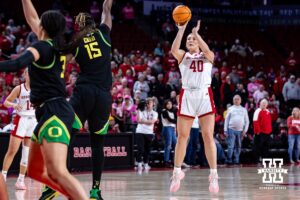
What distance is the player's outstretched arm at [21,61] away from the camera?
23.8 feet

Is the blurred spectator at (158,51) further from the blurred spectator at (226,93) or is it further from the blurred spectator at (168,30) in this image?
the blurred spectator at (226,93)

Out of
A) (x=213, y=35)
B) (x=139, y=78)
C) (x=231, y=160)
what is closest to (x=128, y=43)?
(x=213, y=35)

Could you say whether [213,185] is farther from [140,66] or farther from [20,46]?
[140,66]

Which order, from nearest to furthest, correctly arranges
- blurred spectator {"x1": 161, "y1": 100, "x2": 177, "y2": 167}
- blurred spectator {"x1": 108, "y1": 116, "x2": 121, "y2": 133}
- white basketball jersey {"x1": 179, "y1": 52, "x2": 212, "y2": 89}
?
white basketball jersey {"x1": 179, "y1": 52, "x2": 212, "y2": 89} → blurred spectator {"x1": 108, "y1": 116, "x2": 121, "y2": 133} → blurred spectator {"x1": 161, "y1": 100, "x2": 177, "y2": 167}

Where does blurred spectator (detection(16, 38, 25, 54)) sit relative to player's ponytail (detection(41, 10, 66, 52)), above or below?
above

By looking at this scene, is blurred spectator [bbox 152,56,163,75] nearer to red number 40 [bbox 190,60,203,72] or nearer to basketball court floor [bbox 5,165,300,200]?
basketball court floor [bbox 5,165,300,200]

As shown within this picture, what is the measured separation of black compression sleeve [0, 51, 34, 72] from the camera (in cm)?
724

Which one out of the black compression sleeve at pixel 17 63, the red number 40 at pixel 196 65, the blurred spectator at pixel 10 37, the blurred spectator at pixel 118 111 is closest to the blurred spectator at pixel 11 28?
the blurred spectator at pixel 10 37

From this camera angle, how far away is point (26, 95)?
13.9 m

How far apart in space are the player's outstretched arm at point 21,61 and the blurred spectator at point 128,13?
24.8 m

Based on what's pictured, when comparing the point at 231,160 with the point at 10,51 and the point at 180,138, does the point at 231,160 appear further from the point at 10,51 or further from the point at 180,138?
the point at 180,138

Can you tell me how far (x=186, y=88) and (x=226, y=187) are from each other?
7.30 ft

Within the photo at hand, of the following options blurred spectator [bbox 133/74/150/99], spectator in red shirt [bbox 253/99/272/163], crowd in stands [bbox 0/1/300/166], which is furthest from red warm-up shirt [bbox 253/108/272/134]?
blurred spectator [bbox 133/74/150/99]

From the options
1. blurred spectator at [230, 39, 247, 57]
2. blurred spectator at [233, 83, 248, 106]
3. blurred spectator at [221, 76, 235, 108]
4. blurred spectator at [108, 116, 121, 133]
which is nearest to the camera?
blurred spectator at [108, 116, 121, 133]
